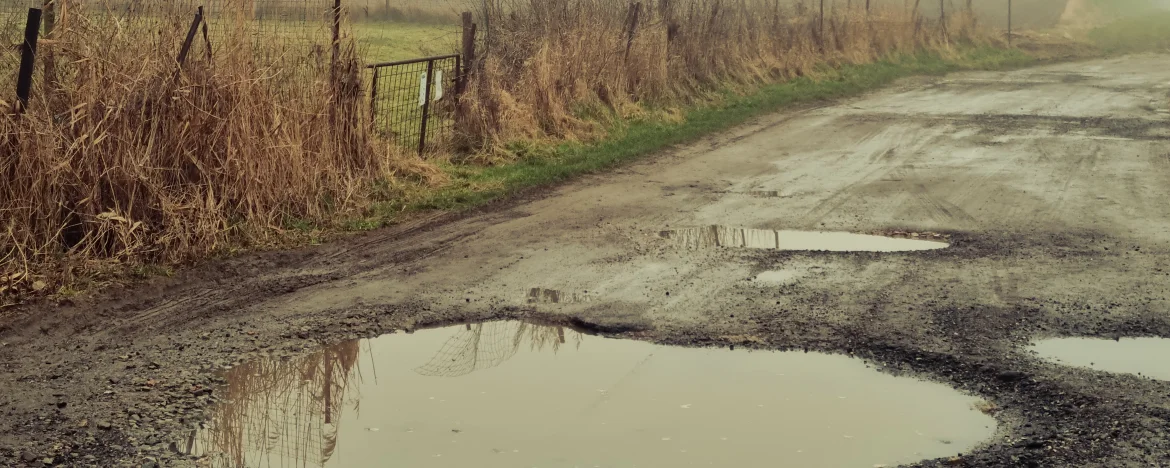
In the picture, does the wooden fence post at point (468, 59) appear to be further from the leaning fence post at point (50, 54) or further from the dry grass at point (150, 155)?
the leaning fence post at point (50, 54)

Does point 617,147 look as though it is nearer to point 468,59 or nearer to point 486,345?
point 468,59

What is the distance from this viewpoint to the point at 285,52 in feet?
31.3

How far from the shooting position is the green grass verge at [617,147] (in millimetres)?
10477

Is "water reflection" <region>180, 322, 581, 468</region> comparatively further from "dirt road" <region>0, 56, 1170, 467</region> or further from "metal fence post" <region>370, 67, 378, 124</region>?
"metal fence post" <region>370, 67, 378, 124</region>

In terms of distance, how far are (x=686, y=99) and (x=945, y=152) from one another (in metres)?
4.79

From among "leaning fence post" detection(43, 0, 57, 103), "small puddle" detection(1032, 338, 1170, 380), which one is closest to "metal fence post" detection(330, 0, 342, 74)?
"leaning fence post" detection(43, 0, 57, 103)

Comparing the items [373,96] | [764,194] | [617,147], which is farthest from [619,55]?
[373,96]

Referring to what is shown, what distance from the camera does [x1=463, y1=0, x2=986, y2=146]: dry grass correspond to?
45.6 ft

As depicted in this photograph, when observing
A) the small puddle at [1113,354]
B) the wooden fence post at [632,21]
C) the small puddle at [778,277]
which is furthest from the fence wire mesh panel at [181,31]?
the wooden fence post at [632,21]

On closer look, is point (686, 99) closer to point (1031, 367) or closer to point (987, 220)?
point (987, 220)

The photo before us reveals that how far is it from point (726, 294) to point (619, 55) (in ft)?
31.7

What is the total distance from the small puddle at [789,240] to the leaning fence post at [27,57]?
4.65m

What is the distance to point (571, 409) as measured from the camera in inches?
218

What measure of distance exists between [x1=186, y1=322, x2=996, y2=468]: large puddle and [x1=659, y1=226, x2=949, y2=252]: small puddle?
2.66m
